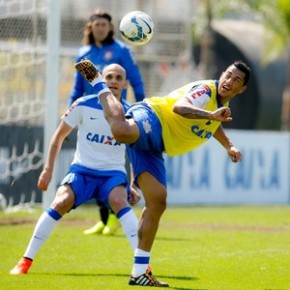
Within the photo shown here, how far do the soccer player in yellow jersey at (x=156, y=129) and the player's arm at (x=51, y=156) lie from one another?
0.99m

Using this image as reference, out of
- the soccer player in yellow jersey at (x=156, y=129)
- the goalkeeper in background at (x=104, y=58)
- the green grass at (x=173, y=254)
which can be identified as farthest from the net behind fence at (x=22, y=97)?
the soccer player in yellow jersey at (x=156, y=129)

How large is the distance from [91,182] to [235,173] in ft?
36.8

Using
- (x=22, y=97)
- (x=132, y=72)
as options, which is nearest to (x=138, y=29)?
(x=132, y=72)

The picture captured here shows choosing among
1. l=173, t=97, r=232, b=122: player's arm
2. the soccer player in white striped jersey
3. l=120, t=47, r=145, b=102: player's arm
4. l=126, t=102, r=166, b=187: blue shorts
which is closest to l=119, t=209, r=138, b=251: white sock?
the soccer player in white striped jersey

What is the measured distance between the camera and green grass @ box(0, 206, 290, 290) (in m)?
9.59

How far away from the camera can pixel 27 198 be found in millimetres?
17188

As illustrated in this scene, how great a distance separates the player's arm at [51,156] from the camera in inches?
400

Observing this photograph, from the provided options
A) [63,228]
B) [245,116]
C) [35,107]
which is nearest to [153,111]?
[63,228]

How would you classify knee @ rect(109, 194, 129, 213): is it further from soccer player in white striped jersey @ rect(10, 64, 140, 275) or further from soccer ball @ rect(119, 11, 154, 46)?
soccer ball @ rect(119, 11, 154, 46)

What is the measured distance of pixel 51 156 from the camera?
10.4 meters

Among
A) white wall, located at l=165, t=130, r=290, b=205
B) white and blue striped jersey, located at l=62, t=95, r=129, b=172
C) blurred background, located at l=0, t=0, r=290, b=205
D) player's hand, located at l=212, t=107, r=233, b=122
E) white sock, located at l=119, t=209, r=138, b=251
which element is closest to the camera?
player's hand, located at l=212, t=107, r=233, b=122

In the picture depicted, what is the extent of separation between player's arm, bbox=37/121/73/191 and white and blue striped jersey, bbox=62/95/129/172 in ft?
0.68

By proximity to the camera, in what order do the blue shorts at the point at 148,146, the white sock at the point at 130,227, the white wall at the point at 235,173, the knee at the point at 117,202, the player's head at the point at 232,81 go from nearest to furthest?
the blue shorts at the point at 148,146 < the player's head at the point at 232,81 < the white sock at the point at 130,227 < the knee at the point at 117,202 < the white wall at the point at 235,173

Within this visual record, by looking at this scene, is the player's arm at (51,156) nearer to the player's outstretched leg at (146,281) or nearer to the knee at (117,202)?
the knee at (117,202)
